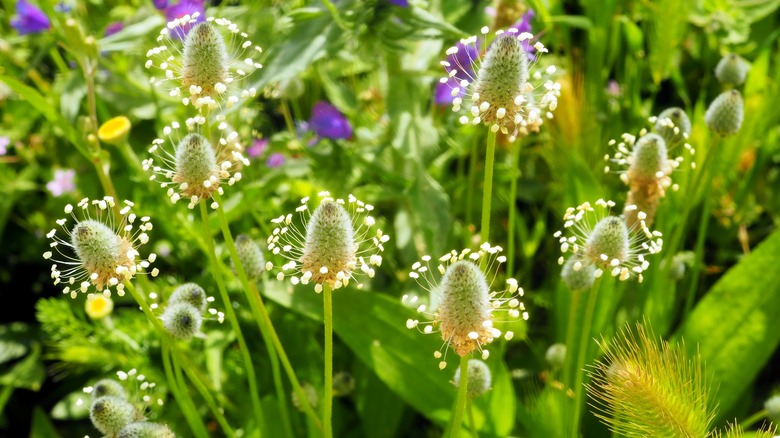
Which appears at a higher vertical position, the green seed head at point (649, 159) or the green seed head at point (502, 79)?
the green seed head at point (502, 79)

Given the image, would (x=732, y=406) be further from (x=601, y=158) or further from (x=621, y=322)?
(x=601, y=158)

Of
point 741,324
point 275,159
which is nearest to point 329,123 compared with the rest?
point 275,159

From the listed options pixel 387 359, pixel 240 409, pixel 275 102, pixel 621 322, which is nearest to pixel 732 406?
pixel 621 322

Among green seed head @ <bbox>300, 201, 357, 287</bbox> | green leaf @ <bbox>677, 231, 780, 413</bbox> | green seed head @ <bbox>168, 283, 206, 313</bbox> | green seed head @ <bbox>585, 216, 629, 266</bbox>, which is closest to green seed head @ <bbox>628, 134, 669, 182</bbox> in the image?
green seed head @ <bbox>585, 216, 629, 266</bbox>

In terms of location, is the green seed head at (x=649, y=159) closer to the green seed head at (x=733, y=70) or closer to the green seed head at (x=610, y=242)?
the green seed head at (x=610, y=242)

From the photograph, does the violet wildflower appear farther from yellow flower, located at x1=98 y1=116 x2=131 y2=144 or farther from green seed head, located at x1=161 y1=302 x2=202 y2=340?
green seed head, located at x1=161 y1=302 x2=202 y2=340

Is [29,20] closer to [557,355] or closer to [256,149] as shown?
[256,149]

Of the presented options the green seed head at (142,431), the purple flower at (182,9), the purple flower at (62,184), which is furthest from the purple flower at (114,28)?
the green seed head at (142,431)
